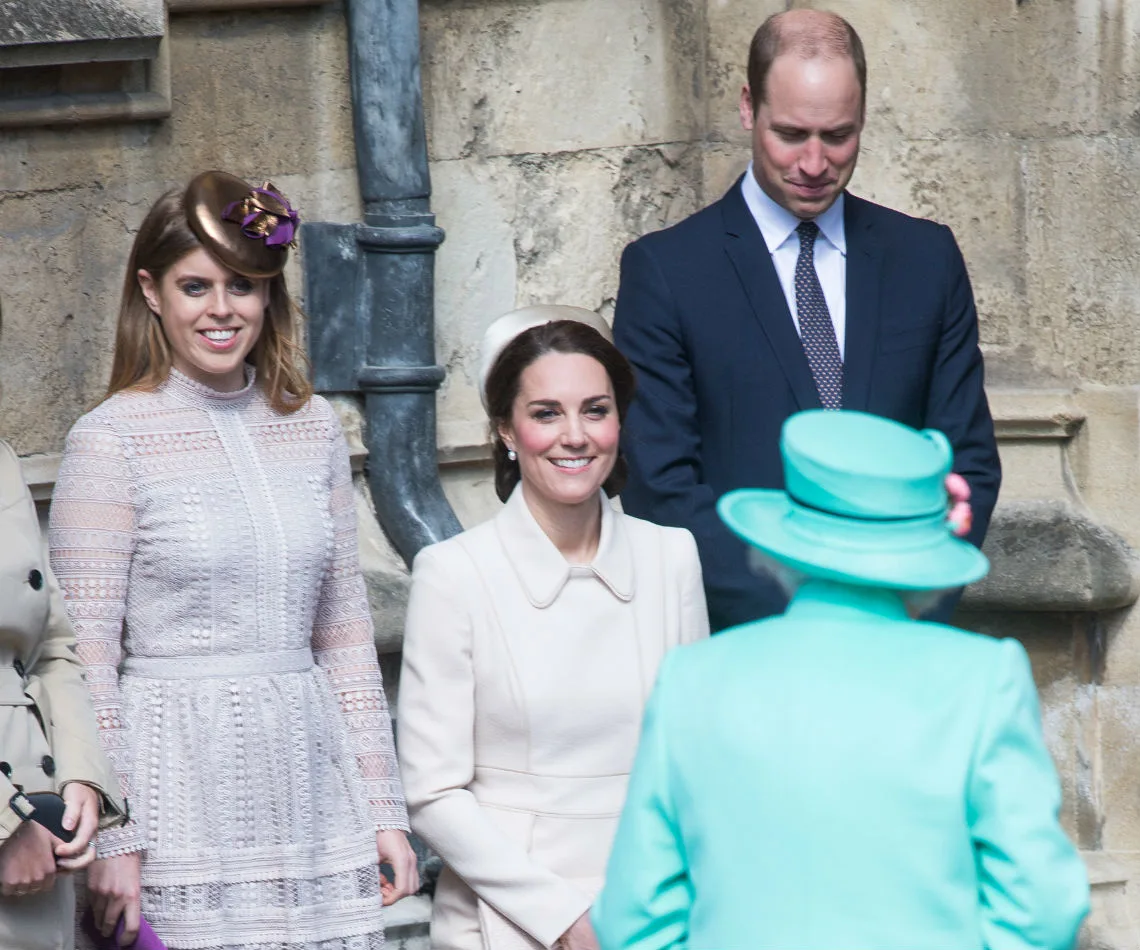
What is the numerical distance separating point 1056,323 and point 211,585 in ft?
8.52

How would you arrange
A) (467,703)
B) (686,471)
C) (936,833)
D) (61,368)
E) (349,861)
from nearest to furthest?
(936,833) → (467,703) → (349,861) → (686,471) → (61,368)

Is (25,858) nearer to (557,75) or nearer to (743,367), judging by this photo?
(743,367)

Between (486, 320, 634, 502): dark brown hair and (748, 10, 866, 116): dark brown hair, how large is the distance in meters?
0.66

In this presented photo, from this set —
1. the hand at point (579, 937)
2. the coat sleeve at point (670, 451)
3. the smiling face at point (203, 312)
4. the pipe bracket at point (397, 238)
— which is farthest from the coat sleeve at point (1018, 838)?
the pipe bracket at point (397, 238)

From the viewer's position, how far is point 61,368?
4.65 meters

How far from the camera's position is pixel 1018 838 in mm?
2373

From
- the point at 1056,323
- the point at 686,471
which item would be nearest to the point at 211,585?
the point at 686,471

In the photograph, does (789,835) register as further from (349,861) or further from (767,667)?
(349,861)

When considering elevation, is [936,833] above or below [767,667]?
below

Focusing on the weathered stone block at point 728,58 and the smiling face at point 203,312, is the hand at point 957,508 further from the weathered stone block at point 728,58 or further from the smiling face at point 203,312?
the weathered stone block at point 728,58

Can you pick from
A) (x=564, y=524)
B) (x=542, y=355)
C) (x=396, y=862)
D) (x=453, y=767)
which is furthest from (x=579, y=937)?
(x=542, y=355)

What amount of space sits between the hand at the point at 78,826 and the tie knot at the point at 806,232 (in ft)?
5.42

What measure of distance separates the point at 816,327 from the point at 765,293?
11 centimetres

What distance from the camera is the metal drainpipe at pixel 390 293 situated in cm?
494
